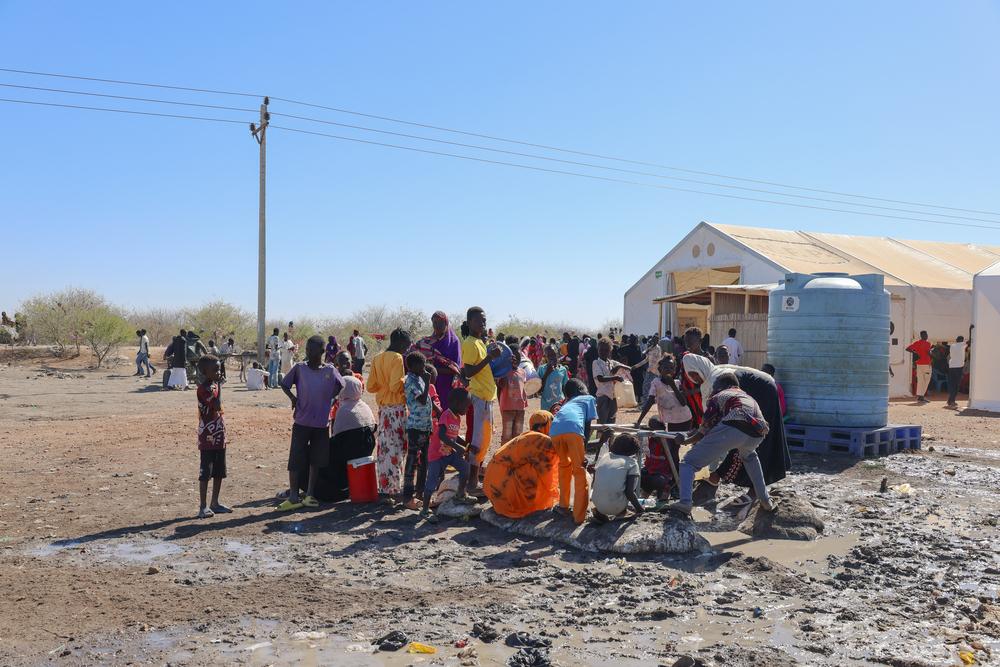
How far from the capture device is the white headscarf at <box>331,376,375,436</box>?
764 centimetres

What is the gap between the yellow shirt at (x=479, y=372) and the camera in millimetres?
7230

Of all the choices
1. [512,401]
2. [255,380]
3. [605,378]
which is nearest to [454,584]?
[512,401]

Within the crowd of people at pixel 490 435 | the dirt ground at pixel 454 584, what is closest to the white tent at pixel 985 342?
the dirt ground at pixel 454 584

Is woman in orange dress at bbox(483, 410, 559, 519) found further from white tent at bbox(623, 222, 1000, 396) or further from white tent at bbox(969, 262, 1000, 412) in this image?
white tent at bbox(623, 222, 1000, 396)

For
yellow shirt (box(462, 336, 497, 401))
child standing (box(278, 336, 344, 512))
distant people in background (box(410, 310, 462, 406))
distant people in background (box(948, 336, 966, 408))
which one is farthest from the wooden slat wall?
child standing (box(278, 336, 344, 512))

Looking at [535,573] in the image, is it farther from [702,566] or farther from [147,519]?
[147,519]

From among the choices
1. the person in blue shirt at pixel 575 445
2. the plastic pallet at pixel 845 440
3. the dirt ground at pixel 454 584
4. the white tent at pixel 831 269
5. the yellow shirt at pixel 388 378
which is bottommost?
the dirt ground at pixel 454 584

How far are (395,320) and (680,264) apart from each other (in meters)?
29.1

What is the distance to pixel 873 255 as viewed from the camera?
25.7m

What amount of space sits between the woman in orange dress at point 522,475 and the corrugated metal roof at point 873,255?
60.7 ft

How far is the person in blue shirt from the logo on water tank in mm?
4895

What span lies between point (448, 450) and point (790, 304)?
553 cm

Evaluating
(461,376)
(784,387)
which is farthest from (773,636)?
(784,387)

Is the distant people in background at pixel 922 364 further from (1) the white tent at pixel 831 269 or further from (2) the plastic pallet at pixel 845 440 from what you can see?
(2) the plastic pallet at pixel 845 440
